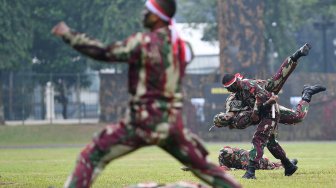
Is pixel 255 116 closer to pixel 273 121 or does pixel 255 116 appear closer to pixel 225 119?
pixel 273 121

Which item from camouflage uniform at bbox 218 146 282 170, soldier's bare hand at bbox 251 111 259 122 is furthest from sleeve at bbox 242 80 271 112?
camouflage uniform at bbox 218 146 282 170

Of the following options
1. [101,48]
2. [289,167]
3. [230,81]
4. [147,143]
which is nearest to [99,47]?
[101,48]

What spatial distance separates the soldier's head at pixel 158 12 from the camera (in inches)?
417

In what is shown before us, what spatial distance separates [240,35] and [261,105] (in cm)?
3010

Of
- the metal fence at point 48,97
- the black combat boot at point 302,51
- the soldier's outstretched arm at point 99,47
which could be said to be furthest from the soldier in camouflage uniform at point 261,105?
the metal fence at point 48,97

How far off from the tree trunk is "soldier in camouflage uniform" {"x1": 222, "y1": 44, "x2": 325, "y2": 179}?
93.9 ft

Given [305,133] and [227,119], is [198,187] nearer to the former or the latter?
[227,119]

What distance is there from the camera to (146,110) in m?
10.5

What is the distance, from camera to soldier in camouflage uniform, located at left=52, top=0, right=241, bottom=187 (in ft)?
34.3

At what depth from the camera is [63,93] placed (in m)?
52.0

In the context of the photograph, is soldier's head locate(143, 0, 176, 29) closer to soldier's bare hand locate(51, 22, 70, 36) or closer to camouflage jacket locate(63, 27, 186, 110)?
camouflage jacket locate(63, 27, 186, 110)

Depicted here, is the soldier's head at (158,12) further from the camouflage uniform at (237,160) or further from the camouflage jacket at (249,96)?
the camouflage uniform at (237,160)

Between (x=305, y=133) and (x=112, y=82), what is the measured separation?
9.32m

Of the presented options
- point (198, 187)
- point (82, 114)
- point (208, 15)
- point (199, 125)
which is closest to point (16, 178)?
point (198, 187)
